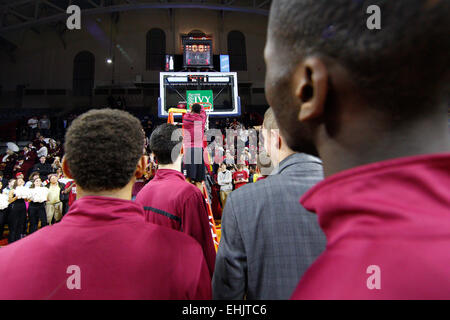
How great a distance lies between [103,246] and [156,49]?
17463mm

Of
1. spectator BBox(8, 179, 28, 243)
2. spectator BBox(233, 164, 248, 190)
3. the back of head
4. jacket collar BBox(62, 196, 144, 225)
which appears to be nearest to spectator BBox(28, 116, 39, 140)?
spectator BBox(8, 179, 28, 243)

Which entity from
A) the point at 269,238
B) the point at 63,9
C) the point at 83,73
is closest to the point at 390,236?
the point at 269,238

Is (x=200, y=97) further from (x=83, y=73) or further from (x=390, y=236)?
(x=83, y=73)

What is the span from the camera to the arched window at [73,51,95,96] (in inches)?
625

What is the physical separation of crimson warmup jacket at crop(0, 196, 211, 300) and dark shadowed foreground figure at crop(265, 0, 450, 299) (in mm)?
623

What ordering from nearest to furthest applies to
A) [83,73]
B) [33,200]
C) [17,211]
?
[17,211] → [33,200] → [83,73]

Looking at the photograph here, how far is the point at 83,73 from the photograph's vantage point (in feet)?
52.3

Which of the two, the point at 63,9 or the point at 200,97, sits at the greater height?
the point at 63,9

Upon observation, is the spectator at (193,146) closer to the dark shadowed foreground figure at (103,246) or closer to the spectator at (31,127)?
the dark shadowed foreground figure at (103,246)

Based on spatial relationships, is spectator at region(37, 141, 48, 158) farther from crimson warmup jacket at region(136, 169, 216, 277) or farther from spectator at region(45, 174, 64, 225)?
crimson warmup jacket at region(136, 169, 216, 277)

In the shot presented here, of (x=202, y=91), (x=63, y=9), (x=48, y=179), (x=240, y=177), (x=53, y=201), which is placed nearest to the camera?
(x=53, y=201)

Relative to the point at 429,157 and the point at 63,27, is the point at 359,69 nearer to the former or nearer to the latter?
the point at 429,157
